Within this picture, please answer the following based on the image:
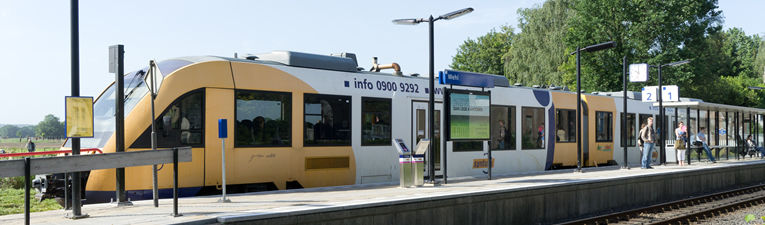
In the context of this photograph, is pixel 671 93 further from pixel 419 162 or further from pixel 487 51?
pixel 487 51

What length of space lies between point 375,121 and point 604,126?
34.3ft

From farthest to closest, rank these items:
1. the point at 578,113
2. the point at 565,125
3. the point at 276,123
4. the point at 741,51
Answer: the point at 741,51 < the point at 565,125 < the point at 578,113 < the point at 276,123

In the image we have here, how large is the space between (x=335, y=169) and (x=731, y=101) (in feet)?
154

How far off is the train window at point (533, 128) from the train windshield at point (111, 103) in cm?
949

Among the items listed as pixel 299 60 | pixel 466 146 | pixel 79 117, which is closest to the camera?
pixel 79 117

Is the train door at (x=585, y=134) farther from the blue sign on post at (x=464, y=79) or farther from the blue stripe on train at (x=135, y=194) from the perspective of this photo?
the blue stripe on train at (x=135, y=194)

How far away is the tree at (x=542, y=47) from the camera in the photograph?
147 feet

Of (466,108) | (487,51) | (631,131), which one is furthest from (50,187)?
(487,51)

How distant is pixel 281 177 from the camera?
11.7m

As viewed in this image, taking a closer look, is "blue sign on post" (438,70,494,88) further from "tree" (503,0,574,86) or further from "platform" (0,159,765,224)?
"tree" (503,0,574,86)

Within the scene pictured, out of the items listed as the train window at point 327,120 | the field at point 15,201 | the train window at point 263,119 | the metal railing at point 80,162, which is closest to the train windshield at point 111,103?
the train window at point 263,119

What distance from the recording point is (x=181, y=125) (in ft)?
34.5

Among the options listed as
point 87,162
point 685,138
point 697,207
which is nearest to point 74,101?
point 87,162

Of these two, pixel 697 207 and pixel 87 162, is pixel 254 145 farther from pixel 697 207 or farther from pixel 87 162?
pixel 697 207
